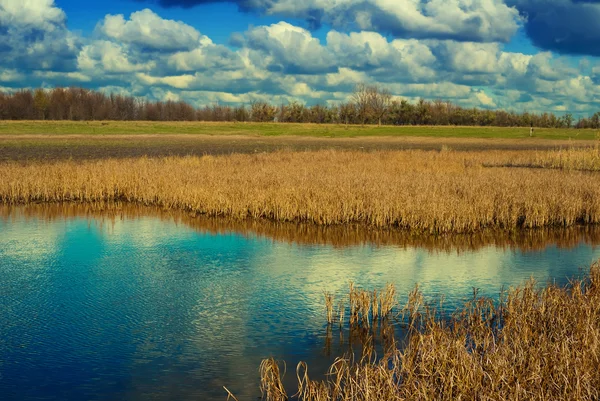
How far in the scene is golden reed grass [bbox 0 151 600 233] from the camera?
18.5 m

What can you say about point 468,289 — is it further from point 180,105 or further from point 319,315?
point 180,105

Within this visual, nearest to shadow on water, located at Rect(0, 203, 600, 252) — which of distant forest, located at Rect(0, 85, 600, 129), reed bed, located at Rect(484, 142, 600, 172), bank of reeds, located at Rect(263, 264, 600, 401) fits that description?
bank of reeds, located at Rect(263, 264, 600, 401)

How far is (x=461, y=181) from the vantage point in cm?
2256

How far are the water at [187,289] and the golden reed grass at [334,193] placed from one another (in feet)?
3.60

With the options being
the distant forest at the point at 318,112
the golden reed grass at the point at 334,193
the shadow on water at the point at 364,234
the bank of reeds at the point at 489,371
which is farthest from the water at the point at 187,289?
the distant forest at the point at 318,112

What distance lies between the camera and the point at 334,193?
2027cm

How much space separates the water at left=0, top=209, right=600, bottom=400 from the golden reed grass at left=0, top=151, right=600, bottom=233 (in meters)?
1.10

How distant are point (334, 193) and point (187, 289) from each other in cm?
884

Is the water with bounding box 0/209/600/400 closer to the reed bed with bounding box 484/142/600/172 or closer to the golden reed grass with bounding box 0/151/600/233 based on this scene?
the golden reed grass with bounding box 0/151/600/233

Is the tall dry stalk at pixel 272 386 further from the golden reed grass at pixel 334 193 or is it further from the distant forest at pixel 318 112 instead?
the distant forest at pixel 318 112

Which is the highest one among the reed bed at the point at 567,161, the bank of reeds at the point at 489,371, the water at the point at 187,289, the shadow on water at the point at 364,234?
the reed bed at the point at 567,161

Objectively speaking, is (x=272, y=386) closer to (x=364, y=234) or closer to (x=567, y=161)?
(x=364, y=234)

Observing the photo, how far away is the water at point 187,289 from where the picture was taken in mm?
8273

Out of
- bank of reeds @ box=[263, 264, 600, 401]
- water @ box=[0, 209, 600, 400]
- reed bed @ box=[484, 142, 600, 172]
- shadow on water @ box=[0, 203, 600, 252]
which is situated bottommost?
water @ box=[0, 209, 600, 400]
